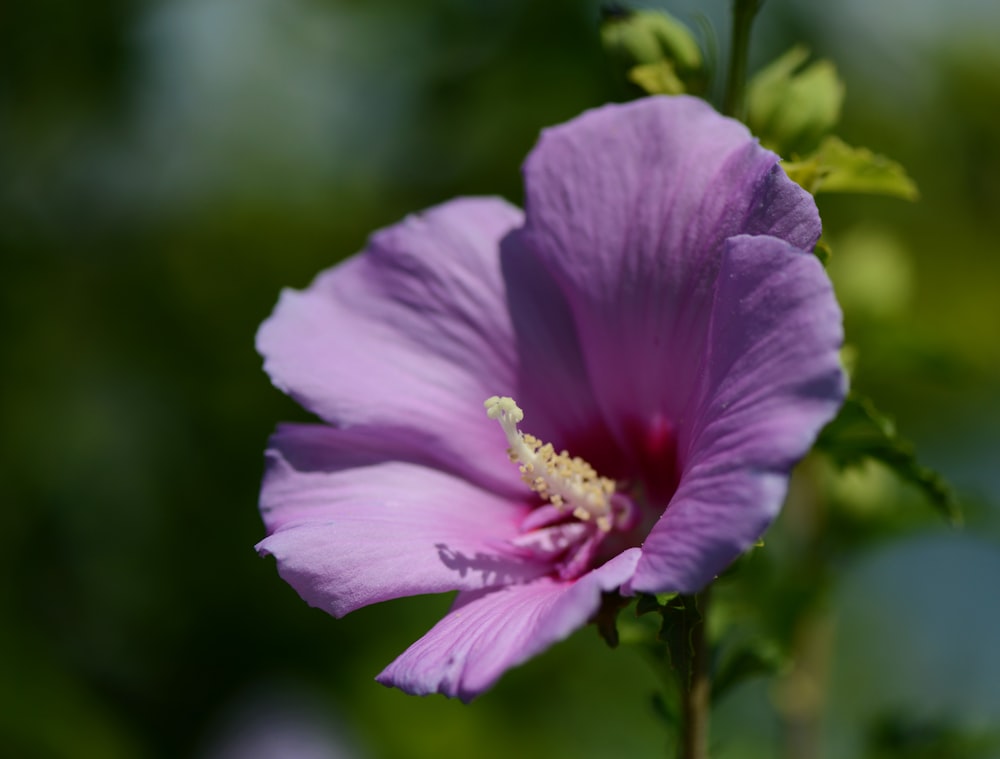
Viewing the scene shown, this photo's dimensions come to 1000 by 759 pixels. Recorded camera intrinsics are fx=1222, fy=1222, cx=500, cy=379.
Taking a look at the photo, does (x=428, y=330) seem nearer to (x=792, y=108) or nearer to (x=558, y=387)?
(x=558, y=387)

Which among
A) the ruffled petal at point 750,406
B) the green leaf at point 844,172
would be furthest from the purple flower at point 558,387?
the green leaf at point 844,172

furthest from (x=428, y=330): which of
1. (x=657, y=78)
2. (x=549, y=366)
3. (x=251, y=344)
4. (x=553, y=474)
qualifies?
(x=251, y=344)

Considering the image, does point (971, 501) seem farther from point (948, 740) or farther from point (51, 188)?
point (51, 188)

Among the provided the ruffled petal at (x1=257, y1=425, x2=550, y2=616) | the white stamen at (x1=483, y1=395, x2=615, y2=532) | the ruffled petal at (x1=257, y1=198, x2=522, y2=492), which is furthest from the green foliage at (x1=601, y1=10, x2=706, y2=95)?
the ruffled petal at (x1=257, y1=425, x2=550, y2=616)

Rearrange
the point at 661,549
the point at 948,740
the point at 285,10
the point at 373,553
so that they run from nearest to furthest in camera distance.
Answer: the point at 661,549, the point at 373,553, the point at 948,740, the point at 285,10

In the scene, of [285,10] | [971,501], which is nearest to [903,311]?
[971,501]

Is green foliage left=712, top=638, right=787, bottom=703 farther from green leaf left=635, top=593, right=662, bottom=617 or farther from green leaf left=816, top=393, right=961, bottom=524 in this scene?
green leaf left=635, top=593, right=662, bottom=617

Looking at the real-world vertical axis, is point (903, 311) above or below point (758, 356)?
below
